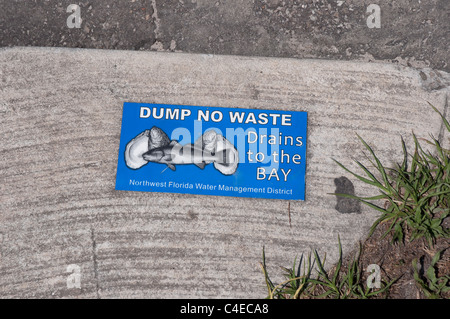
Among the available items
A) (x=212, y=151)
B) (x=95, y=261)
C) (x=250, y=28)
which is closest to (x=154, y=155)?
(x=212, y=151)

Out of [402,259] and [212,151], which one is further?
[212,151]

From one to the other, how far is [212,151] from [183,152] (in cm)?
18

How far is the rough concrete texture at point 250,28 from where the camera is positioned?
246 centimetres

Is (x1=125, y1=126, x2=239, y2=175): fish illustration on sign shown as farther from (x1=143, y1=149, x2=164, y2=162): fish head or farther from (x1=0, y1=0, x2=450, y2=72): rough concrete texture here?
(x1=0, y1=0, x2=450, y2=72): rough concrete texture

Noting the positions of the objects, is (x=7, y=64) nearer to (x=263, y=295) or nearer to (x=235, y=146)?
(x=235, y=146)

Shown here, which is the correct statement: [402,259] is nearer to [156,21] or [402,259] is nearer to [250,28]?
[250,28]

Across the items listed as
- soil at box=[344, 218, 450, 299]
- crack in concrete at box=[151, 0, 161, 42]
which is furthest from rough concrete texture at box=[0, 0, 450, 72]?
soil at box=[344, 218, 450, 299]

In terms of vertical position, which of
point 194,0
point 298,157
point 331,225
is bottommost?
point 331,225

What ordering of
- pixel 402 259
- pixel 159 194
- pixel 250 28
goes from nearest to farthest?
pixel 402 259 → pixel 159 194 → pixel 250 28

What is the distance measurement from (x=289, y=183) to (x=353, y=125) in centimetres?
55

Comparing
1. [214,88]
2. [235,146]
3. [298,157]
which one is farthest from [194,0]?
[298,157]

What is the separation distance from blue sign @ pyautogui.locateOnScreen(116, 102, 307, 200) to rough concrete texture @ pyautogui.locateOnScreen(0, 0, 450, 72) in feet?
1.42

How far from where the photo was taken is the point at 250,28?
8.13 feet

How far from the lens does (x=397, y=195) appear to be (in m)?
2.22
